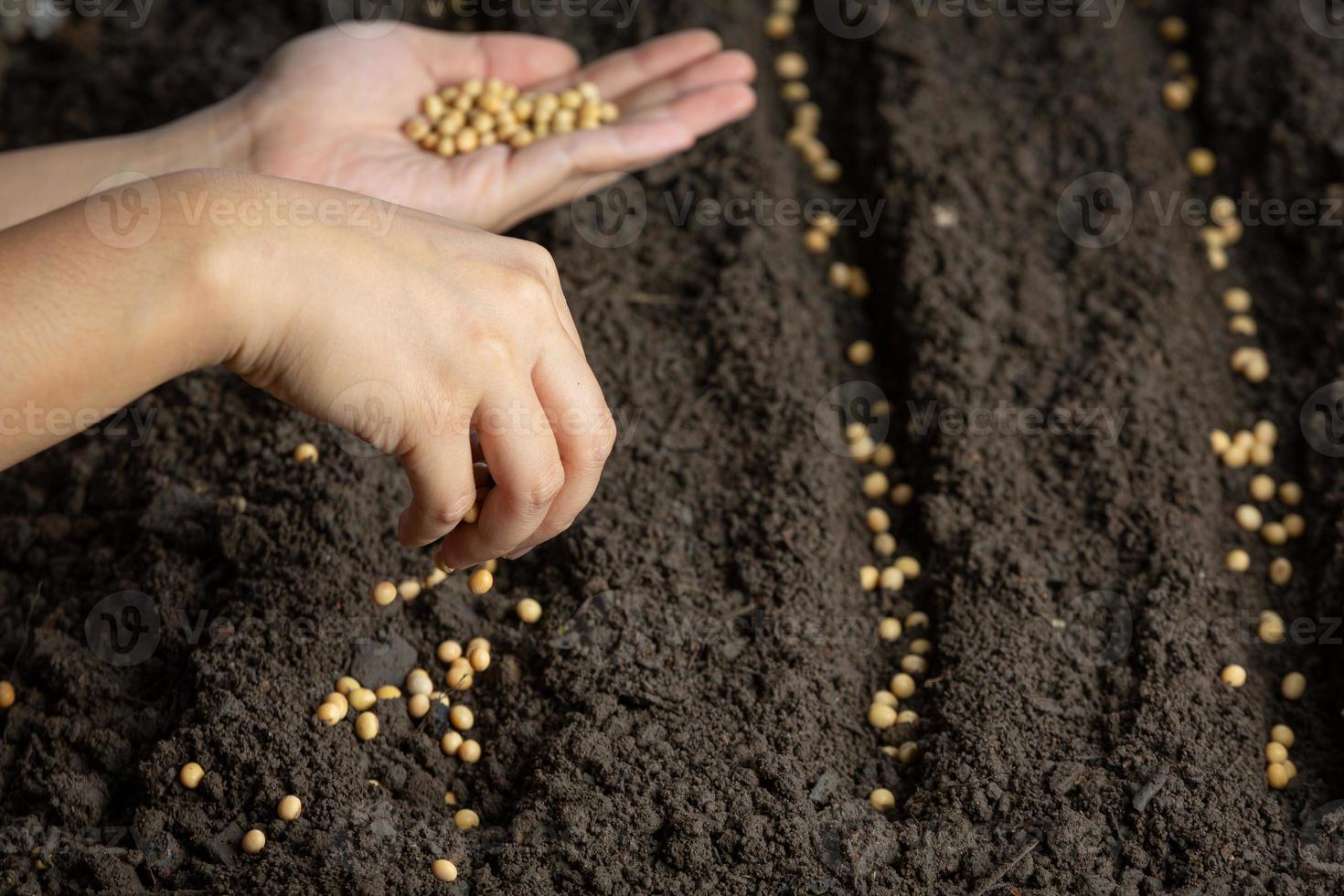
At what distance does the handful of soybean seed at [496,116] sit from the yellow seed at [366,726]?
1131 millimetres

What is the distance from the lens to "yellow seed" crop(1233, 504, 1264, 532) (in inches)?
82.5

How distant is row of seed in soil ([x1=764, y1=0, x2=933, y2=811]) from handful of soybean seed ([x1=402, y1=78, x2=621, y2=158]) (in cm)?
48

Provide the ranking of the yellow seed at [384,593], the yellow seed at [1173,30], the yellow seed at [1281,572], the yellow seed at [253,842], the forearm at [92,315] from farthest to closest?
the yellow seed at [1173,30] < the yellow seed at [1281,572] < the yellow seed at [384,593] < the yellow seed at [253,842] < the forearm at [92,315]

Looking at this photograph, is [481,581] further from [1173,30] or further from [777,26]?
[1173,30]

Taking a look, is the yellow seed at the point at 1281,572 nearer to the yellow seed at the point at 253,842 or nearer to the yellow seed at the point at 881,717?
the yellow seed at the point at 881,717

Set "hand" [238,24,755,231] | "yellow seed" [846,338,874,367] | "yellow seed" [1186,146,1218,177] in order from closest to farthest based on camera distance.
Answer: "hand" [238,24,755,231]
"yellow seed" [846,338,874,367]
"yellow seed" [1186,146,1218,177]

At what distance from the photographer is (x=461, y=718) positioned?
177 centimetres

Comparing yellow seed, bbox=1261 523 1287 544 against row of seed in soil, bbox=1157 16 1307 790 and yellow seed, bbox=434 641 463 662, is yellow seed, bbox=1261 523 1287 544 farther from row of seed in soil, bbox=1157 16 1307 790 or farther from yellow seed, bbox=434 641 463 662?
yellow seed, bbox=434 641 463 662

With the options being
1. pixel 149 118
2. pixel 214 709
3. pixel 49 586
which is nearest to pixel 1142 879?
pixel 214 709

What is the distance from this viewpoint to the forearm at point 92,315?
4.37ft

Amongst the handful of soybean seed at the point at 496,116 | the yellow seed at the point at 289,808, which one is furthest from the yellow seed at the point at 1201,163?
the yellow seed at the point at 289,808

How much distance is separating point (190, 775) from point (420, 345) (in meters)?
0.71

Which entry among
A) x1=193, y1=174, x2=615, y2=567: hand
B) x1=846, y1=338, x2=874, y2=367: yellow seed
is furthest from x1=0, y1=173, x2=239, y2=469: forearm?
x1=846, y1=338, x2=874, y2=367: yellow seed

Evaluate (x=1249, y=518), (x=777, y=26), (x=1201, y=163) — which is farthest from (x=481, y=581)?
(x=1201, y=163)
